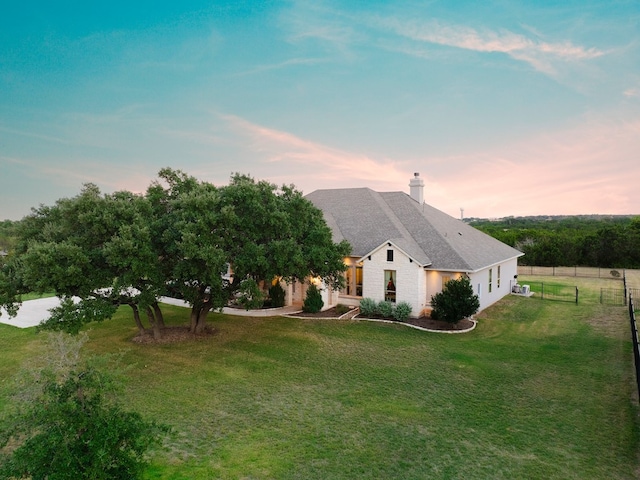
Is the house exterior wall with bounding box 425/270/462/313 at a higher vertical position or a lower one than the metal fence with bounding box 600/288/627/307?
higher

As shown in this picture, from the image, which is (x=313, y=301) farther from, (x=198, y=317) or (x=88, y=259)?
(x=88, y=259)

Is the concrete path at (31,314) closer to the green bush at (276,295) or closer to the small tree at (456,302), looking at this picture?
the green bush at (276,295)

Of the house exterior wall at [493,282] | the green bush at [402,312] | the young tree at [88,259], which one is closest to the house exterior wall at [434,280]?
the house exterior wall at [493,282]

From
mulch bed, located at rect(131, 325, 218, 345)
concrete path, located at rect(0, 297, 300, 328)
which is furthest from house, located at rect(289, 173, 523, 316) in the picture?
mulch bed, located at rect(131, 325, 218, 345)

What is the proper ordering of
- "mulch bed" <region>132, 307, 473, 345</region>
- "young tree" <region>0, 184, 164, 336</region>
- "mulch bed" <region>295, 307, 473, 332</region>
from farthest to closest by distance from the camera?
"mulch bed" <region>295, 307, 473, 332</region> < "mulch bed" <region>132, 307, 473, 345</region> < "young tree" <region>0, 184, 164, 336</region>

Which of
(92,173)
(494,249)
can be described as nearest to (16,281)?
(92,173)

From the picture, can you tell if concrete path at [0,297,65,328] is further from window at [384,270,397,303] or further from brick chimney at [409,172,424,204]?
brick chimney at [409,172,424,204]

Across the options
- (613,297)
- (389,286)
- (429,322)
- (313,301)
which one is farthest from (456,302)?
(613,297)
